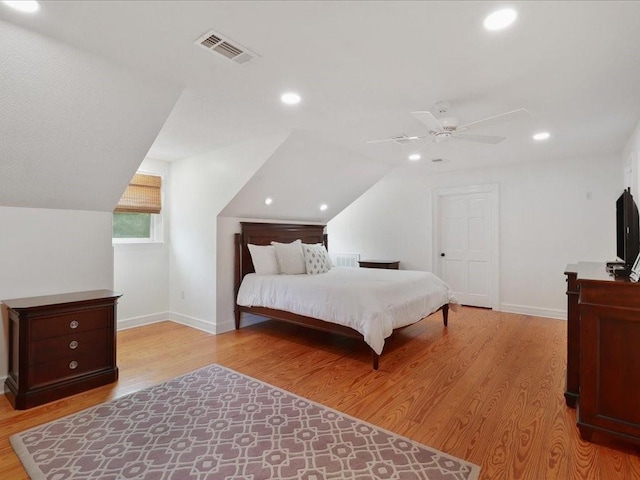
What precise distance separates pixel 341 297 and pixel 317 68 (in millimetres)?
2095

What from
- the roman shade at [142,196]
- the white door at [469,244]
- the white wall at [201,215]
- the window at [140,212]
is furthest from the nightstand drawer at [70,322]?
the white door at [469,244]

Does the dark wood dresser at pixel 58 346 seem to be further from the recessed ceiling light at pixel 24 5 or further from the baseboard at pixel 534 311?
the baseboard at pixel 534 311

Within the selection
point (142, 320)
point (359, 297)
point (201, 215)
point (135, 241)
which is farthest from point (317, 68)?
point (142, 320)

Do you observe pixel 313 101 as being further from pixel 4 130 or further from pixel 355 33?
pixel 4 130

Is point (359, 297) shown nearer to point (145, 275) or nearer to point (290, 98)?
point (290, 98)

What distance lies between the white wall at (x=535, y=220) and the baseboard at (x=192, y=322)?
12.1 ft

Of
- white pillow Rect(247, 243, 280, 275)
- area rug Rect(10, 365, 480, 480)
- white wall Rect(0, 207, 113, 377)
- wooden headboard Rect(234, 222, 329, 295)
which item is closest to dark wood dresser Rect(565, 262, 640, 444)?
area rug Rect(10, 365, 480, 480)

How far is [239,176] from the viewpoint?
404 centimetres

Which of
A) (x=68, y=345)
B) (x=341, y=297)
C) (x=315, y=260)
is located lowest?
(x=68, y=345)

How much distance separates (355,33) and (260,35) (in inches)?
21.4

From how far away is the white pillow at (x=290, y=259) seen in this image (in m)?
4.49

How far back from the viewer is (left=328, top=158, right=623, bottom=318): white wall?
464 cm

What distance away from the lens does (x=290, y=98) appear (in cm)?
279

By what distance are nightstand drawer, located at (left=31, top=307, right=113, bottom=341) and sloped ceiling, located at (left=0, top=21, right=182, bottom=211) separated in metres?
1.02
